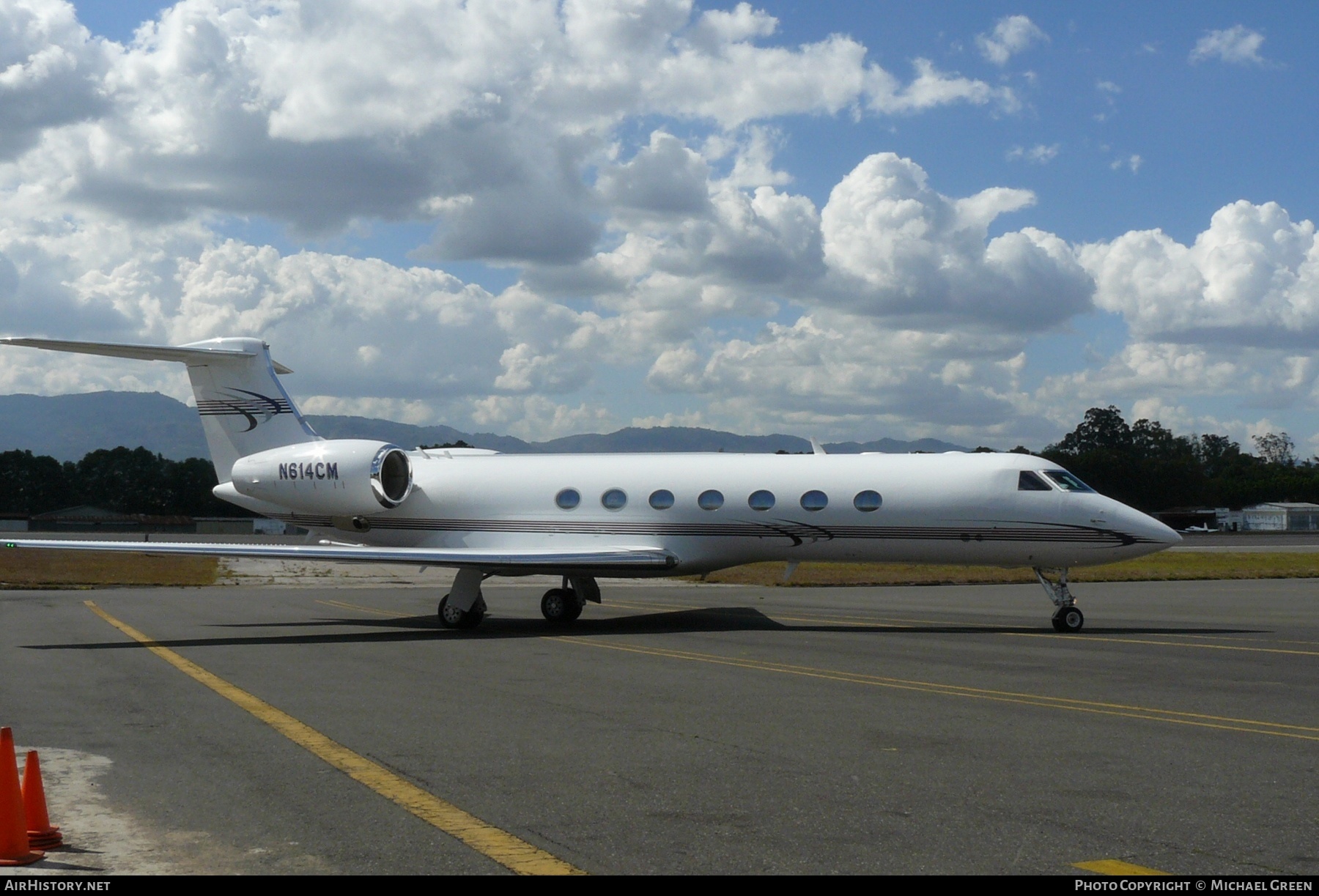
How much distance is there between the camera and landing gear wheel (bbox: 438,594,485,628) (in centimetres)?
2017

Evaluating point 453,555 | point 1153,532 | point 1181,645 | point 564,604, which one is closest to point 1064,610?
point 1153,532

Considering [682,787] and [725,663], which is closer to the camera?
[682,787]

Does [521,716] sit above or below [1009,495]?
below

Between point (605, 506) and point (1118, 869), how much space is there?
1634 cm

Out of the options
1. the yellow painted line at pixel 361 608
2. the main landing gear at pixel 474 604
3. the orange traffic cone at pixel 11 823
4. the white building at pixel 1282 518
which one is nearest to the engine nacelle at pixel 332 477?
the yellow painted line at pixel 361 608

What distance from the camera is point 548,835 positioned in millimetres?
6199

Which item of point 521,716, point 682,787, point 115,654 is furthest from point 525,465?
point 682,787

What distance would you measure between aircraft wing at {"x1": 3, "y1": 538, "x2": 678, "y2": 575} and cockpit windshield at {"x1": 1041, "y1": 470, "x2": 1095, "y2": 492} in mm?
6526

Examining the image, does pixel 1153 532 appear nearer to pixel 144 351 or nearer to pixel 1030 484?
pixel 1030 484

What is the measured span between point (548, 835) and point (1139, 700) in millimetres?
7238

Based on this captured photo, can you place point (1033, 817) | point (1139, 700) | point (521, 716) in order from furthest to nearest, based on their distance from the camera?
point (1139, 700) → point (521, 716) → point (1033, 817)

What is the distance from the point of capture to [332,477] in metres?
22.0

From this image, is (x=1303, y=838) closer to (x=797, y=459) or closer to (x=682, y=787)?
(x=682, y=787)
